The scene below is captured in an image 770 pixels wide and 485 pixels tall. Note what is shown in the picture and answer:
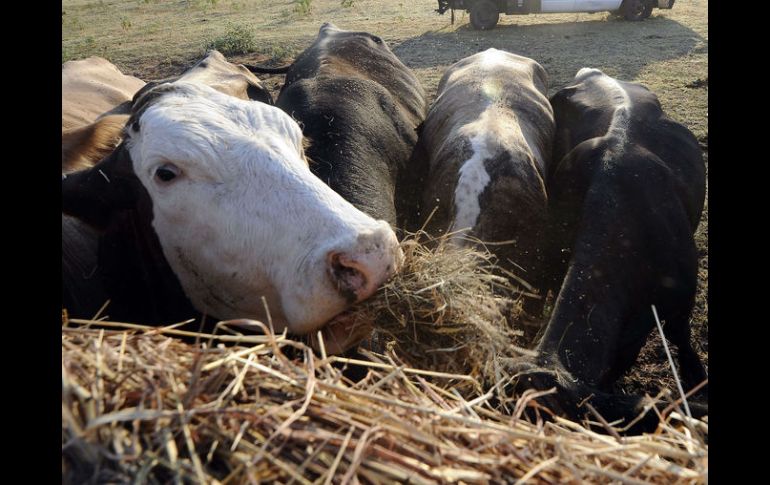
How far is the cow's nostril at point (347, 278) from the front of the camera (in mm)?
2490

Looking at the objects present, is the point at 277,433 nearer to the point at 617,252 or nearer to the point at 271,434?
the point at 271,434

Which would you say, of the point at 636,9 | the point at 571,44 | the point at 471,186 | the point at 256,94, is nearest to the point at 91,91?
the point at 256,94

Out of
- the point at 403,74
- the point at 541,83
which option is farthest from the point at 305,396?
the point at 541,83

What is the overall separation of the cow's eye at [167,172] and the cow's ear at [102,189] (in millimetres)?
191

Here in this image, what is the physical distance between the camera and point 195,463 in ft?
4.67

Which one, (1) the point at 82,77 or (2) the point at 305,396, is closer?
(2) the point at 305,396

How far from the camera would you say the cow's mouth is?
260 cm

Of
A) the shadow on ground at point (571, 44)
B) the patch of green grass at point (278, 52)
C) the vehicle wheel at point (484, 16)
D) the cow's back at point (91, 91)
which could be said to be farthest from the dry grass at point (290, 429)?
the vehicle wheel at point (484, 16)

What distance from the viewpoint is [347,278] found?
2.50 m

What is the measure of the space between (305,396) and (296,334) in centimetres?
105

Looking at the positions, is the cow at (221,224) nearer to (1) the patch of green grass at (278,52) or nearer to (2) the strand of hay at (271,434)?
(2) the strand of hay at (271,434)

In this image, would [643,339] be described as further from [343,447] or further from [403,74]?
[403,74]

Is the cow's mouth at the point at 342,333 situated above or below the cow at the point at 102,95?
below

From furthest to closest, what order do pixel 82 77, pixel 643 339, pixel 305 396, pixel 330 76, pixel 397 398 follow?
pixel 82 77 → pixel 330 76 → pixel 643 339 → pixel 397 398 → pixel 305 396
